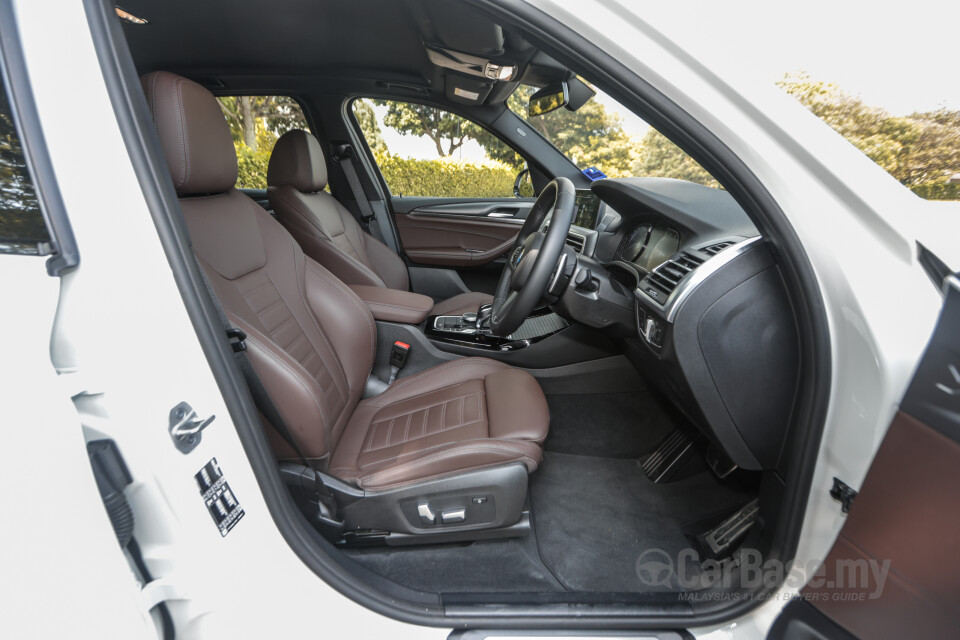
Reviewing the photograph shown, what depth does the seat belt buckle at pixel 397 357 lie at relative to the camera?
1749 mm

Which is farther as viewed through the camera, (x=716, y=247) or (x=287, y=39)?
(x=287, y=39)

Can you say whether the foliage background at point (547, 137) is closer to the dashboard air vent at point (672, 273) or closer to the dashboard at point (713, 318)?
the dashboard at point (713, 318)

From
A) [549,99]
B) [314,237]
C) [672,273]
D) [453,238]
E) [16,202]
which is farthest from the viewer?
[453,238]

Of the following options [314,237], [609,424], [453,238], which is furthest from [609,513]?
[453,238]

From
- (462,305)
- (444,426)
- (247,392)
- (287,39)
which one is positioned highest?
(287,39)

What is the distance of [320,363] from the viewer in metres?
1.34

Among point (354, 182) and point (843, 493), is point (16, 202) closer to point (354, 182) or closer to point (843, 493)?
point (843, 493)

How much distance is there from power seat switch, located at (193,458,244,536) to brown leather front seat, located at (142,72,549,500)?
11.6 inches

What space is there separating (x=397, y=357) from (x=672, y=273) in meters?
1.04

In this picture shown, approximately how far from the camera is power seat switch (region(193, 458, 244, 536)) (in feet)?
2.30

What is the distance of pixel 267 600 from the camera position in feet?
2.62

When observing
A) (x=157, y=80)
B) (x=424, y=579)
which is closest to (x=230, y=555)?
(x=424, y=579)

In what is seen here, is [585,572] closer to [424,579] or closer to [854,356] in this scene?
[424,579]

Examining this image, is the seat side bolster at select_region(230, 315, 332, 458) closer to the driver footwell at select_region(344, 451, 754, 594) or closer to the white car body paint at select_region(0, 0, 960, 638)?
the white car body paint at select_region(0, 0, 960, 638)
